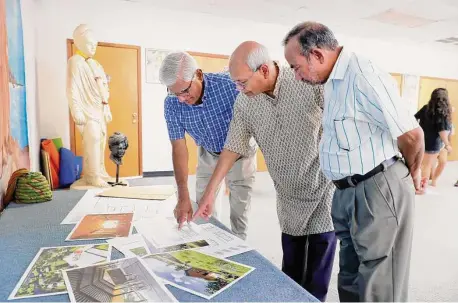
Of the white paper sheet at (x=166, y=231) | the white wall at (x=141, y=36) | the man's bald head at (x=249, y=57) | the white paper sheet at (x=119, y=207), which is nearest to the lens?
the white paper sheet at (x=166, y=231)

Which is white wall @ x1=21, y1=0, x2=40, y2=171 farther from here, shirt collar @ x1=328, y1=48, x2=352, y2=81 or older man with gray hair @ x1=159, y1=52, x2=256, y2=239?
shirt collar @ x1=328, y1=48, x2=352, y2=81

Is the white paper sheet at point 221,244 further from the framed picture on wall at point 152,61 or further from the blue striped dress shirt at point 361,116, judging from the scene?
the framed picture on wall at point 152,61

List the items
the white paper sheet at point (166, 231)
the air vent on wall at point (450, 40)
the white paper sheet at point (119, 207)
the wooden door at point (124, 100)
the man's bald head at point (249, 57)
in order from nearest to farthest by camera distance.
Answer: the white paper sheet at point (166, 231) → the man's bald head at point (249, 57) → the white paper sheet at point (119, 207) → the wooden door at point (124, 100) → the air vent on wall at point (450, 40)

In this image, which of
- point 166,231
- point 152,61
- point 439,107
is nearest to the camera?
point 166,231

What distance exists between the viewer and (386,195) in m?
0.99

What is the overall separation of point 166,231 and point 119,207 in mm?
415

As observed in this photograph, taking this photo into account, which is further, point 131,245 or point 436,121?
point 436,121

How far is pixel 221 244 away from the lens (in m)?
1.06

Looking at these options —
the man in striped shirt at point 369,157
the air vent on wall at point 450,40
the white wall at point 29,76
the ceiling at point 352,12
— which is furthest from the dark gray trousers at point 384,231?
the air vent on wall at point 450,40

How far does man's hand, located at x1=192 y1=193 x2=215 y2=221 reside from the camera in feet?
4.26

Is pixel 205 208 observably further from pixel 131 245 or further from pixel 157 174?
pixel 157 174

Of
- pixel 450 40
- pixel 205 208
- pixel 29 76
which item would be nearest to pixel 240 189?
pixel 205 208

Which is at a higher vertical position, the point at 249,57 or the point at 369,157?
the point at 249,57

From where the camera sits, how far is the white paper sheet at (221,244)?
1.00 metres
